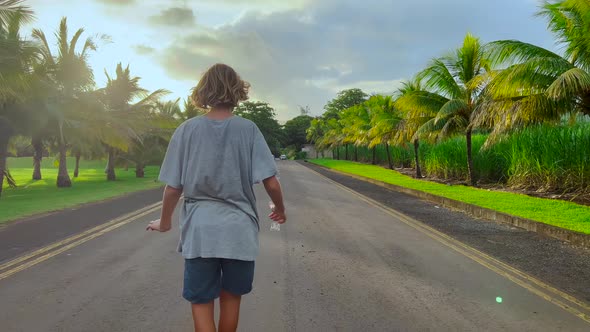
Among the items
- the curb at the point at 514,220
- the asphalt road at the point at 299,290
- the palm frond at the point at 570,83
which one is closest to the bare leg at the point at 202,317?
the asphalt road at the point at 299,290

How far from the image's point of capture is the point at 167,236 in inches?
295

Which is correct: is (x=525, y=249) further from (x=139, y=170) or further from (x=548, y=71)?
(x=139, y=170)

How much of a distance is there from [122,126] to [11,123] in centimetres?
544

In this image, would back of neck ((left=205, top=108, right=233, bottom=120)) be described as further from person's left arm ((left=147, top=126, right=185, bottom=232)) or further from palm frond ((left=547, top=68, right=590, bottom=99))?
palm frond ((left=547, top=68, right=590, bottom=99))

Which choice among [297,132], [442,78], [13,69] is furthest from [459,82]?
[297,132]

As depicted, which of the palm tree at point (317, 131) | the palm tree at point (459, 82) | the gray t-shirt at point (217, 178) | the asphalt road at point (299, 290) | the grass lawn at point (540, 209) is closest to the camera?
the gray t-shirt at point (217, 178)

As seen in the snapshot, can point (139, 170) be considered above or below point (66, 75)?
below

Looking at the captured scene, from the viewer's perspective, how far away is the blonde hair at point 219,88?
2314 mm

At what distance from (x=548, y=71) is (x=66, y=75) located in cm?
1882

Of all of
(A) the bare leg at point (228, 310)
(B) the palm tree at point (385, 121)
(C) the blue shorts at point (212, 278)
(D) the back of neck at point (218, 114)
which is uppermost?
(B) the palm tree at point (385, 121)

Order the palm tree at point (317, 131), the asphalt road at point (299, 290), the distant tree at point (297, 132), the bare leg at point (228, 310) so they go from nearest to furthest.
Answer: the bare leg at point (228, 310)
the asphalt road at point (299, 290)
the palm tree at point (317, 131)
the distant tree at point (297, 132)

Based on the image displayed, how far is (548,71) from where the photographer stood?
1056 centimetres

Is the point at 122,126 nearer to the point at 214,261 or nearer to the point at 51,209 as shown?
→ the point at 51,209

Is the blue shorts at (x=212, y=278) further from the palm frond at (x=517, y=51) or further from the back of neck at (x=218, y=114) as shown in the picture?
the palm frond at (x=517, y=51)
